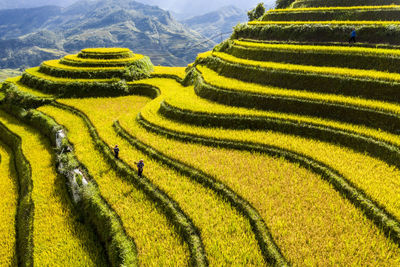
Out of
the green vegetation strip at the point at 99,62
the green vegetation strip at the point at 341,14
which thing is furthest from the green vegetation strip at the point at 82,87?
the green vegetation strip at the point at 341,14

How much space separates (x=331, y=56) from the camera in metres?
18.7

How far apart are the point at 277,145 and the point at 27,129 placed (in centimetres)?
2243

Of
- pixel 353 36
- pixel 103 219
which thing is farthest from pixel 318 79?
pixel 103 219

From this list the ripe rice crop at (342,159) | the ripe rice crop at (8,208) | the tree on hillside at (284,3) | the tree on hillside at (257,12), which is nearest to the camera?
the ripe rice crop at (342,159)

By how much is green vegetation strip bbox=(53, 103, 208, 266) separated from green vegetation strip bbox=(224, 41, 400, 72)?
15.5m

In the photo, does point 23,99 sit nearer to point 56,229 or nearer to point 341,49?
point 56,229

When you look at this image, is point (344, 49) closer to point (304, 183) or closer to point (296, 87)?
point (296, 87)

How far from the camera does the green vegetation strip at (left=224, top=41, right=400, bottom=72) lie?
55.6 ft

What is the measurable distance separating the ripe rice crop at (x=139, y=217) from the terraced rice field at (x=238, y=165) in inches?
2.4

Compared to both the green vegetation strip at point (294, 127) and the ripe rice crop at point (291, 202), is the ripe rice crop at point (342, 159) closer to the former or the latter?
the green vegetation strip at point (294, 127)

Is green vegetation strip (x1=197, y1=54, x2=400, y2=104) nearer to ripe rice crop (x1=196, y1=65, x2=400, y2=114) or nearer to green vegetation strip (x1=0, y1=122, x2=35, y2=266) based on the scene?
ripe rice crop (x1=196, y1=65, x2=400, y2=114)

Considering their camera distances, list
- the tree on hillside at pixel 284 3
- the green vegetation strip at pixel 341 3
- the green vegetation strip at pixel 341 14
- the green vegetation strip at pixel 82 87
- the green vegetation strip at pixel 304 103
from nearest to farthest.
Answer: the green vegetation strip at pixel 304 103 → the green vegetation strip at pixel 341 14 → the green vegetation strip at pixel 341 3 → the green vegetation strip at pixel 82 87 → the tree on hillside at pixel 284 3

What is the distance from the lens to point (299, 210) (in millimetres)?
9414

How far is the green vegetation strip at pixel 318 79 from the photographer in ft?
49.9
